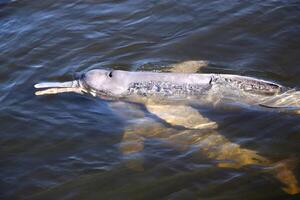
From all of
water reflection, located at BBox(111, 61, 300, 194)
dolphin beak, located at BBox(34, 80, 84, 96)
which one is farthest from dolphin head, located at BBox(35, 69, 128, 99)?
water reflection, located at BBox(111, 61, 300, 194)

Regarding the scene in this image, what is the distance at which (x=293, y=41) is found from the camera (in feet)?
28.2

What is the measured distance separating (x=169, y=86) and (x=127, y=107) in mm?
797

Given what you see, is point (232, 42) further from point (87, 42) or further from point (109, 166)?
point (109, 166)

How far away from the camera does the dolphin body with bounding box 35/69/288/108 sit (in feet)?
23.4

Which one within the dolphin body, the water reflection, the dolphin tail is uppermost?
the dolphin body

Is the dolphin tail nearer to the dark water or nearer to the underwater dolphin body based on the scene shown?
the dark water

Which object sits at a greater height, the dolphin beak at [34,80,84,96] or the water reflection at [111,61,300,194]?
the dolphin beak at [34,80,84,96]

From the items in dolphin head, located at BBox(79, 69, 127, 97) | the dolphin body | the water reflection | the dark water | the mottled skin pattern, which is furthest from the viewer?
dolphin head, located at BBox(79, 69, 127, 97)

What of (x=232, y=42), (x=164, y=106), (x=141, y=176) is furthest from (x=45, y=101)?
(x=232, y=42)

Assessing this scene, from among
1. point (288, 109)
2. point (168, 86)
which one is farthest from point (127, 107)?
point (288, 109)

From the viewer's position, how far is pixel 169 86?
7.52 metres

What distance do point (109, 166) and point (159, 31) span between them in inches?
167

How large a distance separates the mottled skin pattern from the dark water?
0.10 meters

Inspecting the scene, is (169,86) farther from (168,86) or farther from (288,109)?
(288,109)
